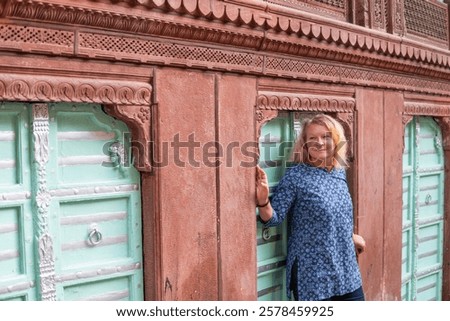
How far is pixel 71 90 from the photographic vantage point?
208 centimetres

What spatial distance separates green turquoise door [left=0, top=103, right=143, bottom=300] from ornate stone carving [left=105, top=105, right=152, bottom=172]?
0.06 metres

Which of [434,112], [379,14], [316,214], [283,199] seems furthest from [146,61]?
[434,112]

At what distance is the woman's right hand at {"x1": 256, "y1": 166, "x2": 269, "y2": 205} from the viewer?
2.79m

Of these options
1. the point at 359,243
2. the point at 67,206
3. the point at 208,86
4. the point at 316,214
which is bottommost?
the point at 359,243

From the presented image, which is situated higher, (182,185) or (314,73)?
(314,73)

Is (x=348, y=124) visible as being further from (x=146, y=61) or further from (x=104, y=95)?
(x=104, y=95)

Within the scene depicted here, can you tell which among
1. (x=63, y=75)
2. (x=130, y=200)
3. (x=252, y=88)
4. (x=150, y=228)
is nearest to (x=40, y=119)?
(x=63, y=75)

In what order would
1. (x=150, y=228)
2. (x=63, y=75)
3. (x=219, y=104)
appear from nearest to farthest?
(x=63, y=75), (x=150, y=228), (x=219, y=104)

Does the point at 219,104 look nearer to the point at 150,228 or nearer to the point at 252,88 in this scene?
the point at 252,88

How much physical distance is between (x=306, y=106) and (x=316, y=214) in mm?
729

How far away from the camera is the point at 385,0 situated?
3.75 metres

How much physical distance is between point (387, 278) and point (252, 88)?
6.83 ft

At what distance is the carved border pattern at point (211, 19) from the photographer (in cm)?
196

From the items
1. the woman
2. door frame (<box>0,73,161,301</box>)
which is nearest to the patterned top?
the woman
